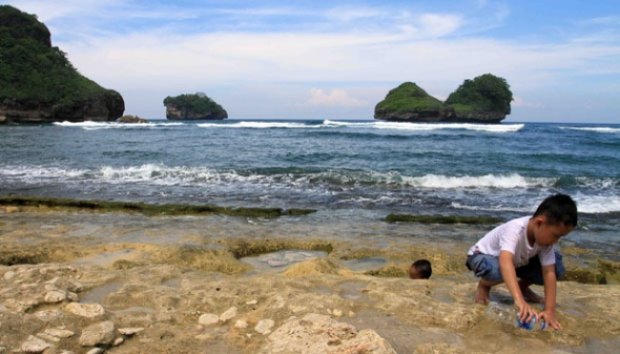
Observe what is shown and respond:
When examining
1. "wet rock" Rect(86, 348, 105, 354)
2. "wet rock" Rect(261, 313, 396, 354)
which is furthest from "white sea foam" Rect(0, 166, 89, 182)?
"wet rock" Rect(261, 313, 396, 354)

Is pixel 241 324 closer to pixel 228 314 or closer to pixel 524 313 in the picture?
pixel 228 314

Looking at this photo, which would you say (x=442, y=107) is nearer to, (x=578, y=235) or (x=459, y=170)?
(x=459, y=170)

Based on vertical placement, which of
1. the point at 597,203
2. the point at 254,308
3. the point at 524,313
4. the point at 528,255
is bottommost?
the point at 597,203

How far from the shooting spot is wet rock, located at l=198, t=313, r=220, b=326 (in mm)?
3539

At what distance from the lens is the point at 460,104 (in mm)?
84250

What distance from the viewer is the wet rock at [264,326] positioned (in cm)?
336

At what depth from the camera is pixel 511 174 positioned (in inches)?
615

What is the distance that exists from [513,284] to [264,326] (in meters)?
1.83

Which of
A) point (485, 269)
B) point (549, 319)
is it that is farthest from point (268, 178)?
point (549, 319)

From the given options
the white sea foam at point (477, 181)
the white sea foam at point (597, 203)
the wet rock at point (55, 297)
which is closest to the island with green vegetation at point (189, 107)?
the white sea foam at point (477, 181)

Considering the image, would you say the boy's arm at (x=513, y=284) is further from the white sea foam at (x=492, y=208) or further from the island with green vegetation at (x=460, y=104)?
the island with green vegetation at (x=460, y=104)

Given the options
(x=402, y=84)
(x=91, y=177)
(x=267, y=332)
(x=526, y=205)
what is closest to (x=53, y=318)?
(x=267, y=332)

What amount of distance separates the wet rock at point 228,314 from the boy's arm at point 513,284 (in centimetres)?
207

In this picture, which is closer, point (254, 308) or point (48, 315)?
point (48, 315)
